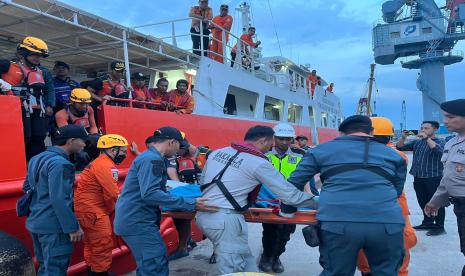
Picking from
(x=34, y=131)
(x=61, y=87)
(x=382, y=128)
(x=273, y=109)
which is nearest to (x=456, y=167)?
(x=382, y=128)

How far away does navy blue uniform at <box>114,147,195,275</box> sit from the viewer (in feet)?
9.47

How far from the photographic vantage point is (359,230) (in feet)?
7.74

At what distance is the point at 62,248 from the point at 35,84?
1843 mm

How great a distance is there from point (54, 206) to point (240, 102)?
288 inches

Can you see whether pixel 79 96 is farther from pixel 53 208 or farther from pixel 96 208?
pixel 53 208

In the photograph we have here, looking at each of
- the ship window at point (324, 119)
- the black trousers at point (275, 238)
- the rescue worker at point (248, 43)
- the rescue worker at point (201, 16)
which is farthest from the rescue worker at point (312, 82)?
the black trousers at point (275, 238)

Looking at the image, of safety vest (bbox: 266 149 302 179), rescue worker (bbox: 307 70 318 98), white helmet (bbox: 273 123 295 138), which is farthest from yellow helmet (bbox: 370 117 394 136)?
rescue worker (bbox: 307 70 318 98)

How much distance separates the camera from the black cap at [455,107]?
10.7 feet

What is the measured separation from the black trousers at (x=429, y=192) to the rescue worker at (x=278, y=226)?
2.61m

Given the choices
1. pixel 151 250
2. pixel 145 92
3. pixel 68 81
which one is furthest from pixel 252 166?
pixel 145 92

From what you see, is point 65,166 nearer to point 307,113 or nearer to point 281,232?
point 281,232

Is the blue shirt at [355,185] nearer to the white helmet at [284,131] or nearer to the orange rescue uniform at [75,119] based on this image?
the white helmet at [284,131]

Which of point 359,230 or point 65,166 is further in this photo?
point 65,166

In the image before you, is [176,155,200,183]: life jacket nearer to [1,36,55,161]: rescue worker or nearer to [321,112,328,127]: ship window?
[1,36,55,161]: rescue worker
